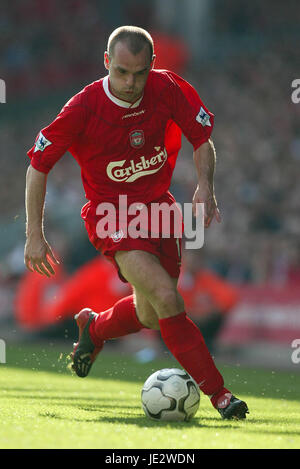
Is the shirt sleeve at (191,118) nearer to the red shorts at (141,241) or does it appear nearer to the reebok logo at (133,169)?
the reebok logo at (133,169)

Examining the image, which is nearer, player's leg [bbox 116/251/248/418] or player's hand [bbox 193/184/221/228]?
player's leg [bbox 116/251/248/418]

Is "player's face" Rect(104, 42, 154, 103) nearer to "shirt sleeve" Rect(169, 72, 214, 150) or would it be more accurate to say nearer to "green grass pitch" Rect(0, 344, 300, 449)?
"shirt sleeve" Rect(169, 72, 214, 150)

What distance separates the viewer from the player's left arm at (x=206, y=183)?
5531 millimetres

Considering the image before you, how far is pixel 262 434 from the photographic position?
4.73 m

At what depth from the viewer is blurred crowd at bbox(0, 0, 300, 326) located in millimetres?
13383

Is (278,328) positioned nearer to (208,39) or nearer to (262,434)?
(262,434)

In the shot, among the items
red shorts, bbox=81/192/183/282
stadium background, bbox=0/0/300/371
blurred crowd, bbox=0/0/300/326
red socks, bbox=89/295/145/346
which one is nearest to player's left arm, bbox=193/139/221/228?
red shorts, bbox=81/192/183/282

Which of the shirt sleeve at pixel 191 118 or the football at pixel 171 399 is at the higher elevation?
the shirt sleeve at pixel 191 118

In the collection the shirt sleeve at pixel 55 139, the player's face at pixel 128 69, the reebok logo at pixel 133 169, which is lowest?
the reebok logo at pixel 133 169

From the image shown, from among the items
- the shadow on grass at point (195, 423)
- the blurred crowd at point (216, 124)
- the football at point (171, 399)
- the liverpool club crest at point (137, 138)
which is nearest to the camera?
the shadow on grass at point (195, 423)

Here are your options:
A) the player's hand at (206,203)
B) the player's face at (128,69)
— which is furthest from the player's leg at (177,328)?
the player's face at (128,69)

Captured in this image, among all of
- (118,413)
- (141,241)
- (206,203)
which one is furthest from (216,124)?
(118,413)

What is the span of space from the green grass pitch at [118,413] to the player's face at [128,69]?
71.9 inches

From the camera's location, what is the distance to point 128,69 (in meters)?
5.44
